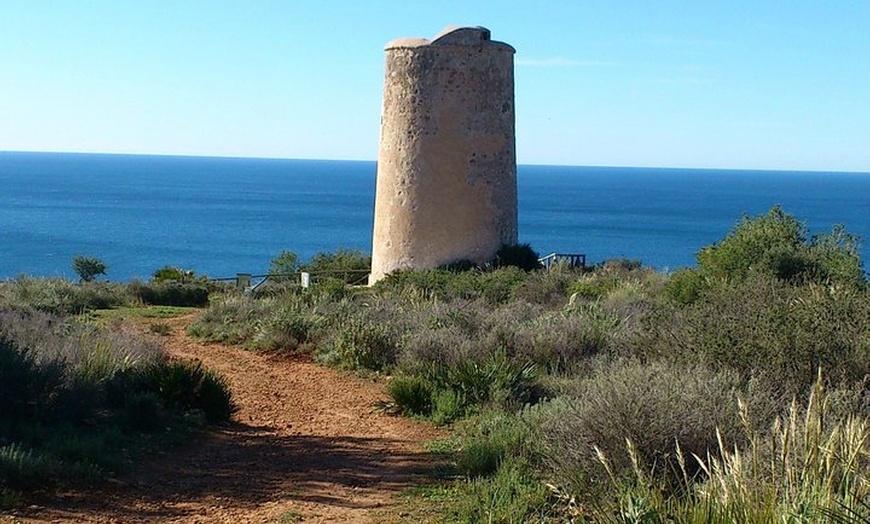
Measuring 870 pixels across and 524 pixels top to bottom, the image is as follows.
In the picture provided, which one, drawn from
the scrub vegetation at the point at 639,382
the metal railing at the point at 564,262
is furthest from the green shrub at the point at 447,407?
the metal railing at the point at 564,262

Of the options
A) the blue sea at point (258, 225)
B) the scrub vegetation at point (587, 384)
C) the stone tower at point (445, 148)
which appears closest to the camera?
the scrub vegetation at point (587, 384)

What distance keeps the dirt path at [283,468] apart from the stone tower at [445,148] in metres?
9.85

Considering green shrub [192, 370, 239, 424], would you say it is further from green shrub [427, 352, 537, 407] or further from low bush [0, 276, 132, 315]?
low bush [0, 276, 132, 315]

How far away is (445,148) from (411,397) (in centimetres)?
1153

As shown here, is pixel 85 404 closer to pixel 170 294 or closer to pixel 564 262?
pixel 170 294

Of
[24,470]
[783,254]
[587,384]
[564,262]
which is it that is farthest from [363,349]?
[564,262]

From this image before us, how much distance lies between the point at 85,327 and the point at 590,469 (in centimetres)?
809

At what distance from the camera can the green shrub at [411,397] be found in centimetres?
1004

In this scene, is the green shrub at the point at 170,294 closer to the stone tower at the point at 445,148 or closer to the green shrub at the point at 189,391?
the stone tower at the point at 445,148

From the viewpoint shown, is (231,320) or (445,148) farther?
(445,148)

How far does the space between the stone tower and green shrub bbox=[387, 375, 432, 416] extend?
11058mm

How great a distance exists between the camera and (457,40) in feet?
68.1

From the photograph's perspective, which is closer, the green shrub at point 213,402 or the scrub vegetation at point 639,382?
the scrub vegetation at point 639,382

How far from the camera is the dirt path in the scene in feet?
21.9
